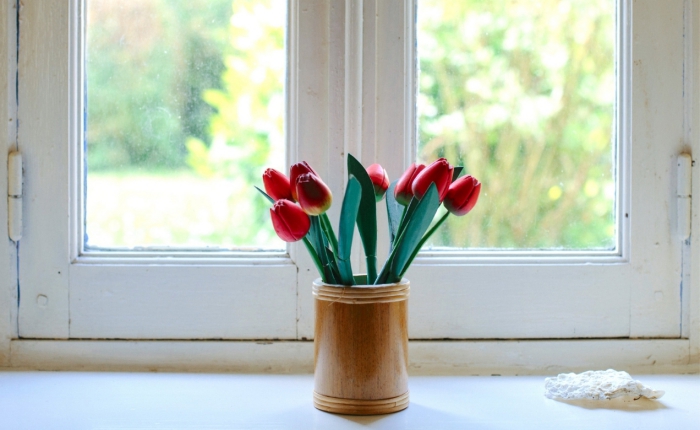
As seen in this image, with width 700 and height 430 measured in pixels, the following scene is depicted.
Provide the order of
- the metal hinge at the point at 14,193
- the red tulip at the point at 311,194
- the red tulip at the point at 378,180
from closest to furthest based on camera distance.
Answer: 1. the red tulip at the point at 311,194
2. the red tulip at the point at 378,180
3. the metal hinge at the point at 14,193

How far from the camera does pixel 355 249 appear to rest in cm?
90

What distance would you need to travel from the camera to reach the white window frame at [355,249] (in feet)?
2.96

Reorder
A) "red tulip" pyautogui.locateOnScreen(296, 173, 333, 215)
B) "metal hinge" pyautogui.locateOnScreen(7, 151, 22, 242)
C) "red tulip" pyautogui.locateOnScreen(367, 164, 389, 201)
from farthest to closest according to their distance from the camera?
"metal hinge" pyautogui.locateOnScreen(7, 151, 22, 242), "red tulip" pyautogui.locateOnScreen(367, 164, 389, 201), "red tulip" pyautogui.locateOnScreen(296, 173, 333, 215)

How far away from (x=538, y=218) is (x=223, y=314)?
0.47 m

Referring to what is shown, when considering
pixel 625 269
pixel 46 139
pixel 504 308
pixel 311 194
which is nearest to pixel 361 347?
pixel 311 194

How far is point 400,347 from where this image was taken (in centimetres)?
73

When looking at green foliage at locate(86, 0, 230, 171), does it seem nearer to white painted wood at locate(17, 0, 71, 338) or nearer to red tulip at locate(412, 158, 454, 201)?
white painted wood at locate(17, 0, 71, 338)

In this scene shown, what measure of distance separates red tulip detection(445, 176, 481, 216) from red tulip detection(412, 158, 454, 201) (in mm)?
12

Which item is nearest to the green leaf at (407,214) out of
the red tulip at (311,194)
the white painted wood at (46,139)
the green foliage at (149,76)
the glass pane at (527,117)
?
the red tulip at (311,194)

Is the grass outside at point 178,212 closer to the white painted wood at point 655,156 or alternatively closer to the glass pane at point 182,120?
the glass pane at point 182,120

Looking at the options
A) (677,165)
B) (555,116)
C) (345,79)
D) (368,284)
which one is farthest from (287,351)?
(677,165)

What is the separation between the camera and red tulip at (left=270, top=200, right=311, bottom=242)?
26.4 inches

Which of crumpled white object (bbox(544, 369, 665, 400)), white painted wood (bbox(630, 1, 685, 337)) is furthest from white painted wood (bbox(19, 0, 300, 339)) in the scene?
white painted wood (bbox(630, 1, 685, 337))

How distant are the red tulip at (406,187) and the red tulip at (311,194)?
0.10 m
